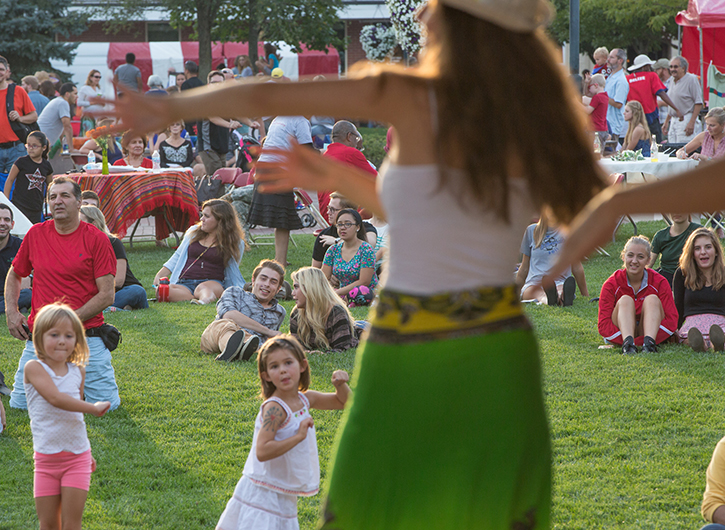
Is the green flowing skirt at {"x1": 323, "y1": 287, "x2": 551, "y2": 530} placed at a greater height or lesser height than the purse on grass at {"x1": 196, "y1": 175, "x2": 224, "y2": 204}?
lesser

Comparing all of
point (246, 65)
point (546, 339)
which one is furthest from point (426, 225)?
point (246, 65)

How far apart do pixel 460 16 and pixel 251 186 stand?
1167 centimetres

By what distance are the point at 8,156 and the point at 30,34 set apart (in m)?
18.1

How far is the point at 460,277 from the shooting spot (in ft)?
6.09

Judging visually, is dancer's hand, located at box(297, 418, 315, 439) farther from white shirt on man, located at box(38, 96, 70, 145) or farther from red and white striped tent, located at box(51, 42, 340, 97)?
red and white striped tent, located at box(51, 42, 340, 97)

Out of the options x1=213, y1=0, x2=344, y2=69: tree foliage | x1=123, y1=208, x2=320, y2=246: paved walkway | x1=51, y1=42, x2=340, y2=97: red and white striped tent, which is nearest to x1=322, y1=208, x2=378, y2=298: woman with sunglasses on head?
x1=123, y1=208, x2=320, y2=246: paved walkway

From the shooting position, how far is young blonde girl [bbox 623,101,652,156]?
14.7 m

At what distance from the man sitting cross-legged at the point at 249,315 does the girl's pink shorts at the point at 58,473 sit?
137 inches

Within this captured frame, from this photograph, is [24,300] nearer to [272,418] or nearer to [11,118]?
[11,118]

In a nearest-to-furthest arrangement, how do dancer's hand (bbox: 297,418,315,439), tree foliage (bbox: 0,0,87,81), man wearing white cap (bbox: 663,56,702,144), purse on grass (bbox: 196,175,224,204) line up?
dancer's hand (bbox: 297,418,315,439) < purse on grass (bbox: 196,175,224,204) < man wearing white cap (bbox: 663,56,702,144) < tree foliage (bbox: 0,0,87,81)

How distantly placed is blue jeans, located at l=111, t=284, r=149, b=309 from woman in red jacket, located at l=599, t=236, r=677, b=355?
482cm

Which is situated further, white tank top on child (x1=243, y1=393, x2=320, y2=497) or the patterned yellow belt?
white tank top on child (x1=243, y1=393, x2=320, y2=497)

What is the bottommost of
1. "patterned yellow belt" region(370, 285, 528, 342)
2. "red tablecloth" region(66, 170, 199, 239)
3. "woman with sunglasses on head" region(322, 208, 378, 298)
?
"woman with sunglasses on head" region(322, 208, 378, 298)

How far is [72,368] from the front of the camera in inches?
159
